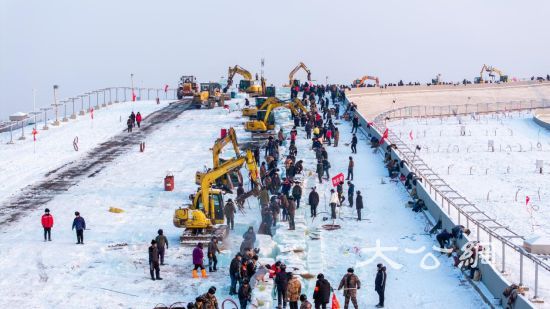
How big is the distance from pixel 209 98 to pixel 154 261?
4396 cm

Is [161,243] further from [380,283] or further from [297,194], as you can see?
[297,194]

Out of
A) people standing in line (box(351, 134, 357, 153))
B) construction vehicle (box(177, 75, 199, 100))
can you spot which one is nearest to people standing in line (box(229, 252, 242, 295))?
people standing in line (box(351, 134, 357, 153))

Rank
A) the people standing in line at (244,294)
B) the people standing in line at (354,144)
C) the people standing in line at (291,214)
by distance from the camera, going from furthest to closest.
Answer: the people standing in line at (354,144) < the people standing in line at (291,214) < the people standing in line at (244,294)

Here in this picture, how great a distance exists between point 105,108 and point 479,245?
49.0 meters

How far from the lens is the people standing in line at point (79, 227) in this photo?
33.0m

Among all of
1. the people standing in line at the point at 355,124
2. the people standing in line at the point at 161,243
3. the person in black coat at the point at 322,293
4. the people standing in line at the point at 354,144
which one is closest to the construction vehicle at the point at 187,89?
the people standing in line at the point at 355,124

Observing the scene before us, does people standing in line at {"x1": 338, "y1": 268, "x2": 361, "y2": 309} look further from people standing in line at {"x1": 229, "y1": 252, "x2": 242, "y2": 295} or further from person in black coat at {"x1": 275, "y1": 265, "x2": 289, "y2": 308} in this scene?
people standing in line at {"x1": 229, "y1": 252, "x2": 242, "y2": 295}

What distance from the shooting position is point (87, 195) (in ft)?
136

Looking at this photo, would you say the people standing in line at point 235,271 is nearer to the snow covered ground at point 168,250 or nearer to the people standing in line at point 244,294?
the snow covered ground at point 168,250

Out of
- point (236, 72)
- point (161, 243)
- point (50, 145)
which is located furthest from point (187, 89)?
point (161, 243)

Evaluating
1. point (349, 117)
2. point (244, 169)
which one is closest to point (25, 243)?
point (244, 169)

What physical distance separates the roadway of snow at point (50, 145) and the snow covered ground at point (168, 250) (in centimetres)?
138

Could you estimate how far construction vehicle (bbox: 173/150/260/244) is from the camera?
33062 mm

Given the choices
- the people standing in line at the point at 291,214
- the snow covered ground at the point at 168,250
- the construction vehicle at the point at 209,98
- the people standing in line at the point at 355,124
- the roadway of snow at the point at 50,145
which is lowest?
the snow covered ground at the point at 168,250
